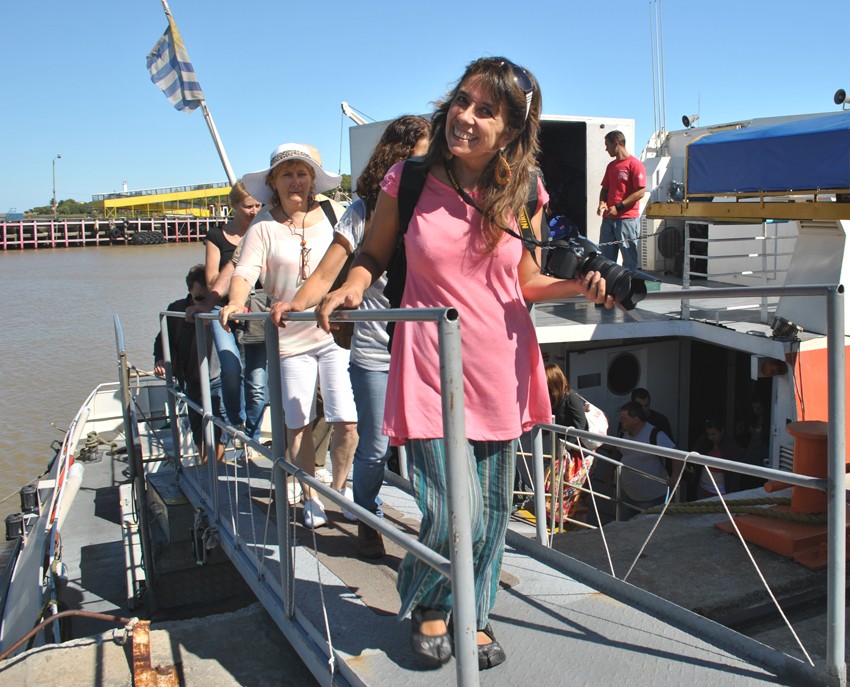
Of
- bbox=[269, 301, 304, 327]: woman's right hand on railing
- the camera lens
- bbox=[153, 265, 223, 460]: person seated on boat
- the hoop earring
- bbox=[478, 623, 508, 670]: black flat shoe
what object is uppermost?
the hoop earring

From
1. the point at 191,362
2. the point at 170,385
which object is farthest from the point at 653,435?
the point at 170,385

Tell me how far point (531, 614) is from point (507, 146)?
1.54 m

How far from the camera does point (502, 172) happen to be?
221cm

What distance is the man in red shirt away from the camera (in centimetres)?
859

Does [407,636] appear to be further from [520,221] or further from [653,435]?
[653,435]

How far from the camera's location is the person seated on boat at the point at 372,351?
2.91 metres

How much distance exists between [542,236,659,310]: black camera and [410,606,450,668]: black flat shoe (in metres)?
1.01

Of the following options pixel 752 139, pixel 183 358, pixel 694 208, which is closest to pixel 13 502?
pixel 183 358

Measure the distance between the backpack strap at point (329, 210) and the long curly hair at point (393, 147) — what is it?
3.02ft

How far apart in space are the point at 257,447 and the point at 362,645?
0.96m

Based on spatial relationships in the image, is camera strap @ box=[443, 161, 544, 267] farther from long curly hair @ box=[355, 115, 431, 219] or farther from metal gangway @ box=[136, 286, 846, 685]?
long curly hair @ box=[355, 115, 431, 219]

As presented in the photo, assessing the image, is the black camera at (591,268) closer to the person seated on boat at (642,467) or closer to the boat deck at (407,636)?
the boat deck at (407,636)

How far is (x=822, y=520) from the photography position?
14.1ft

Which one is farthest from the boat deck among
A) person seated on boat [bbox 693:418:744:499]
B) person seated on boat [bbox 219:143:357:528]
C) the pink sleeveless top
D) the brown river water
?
the brown river water
